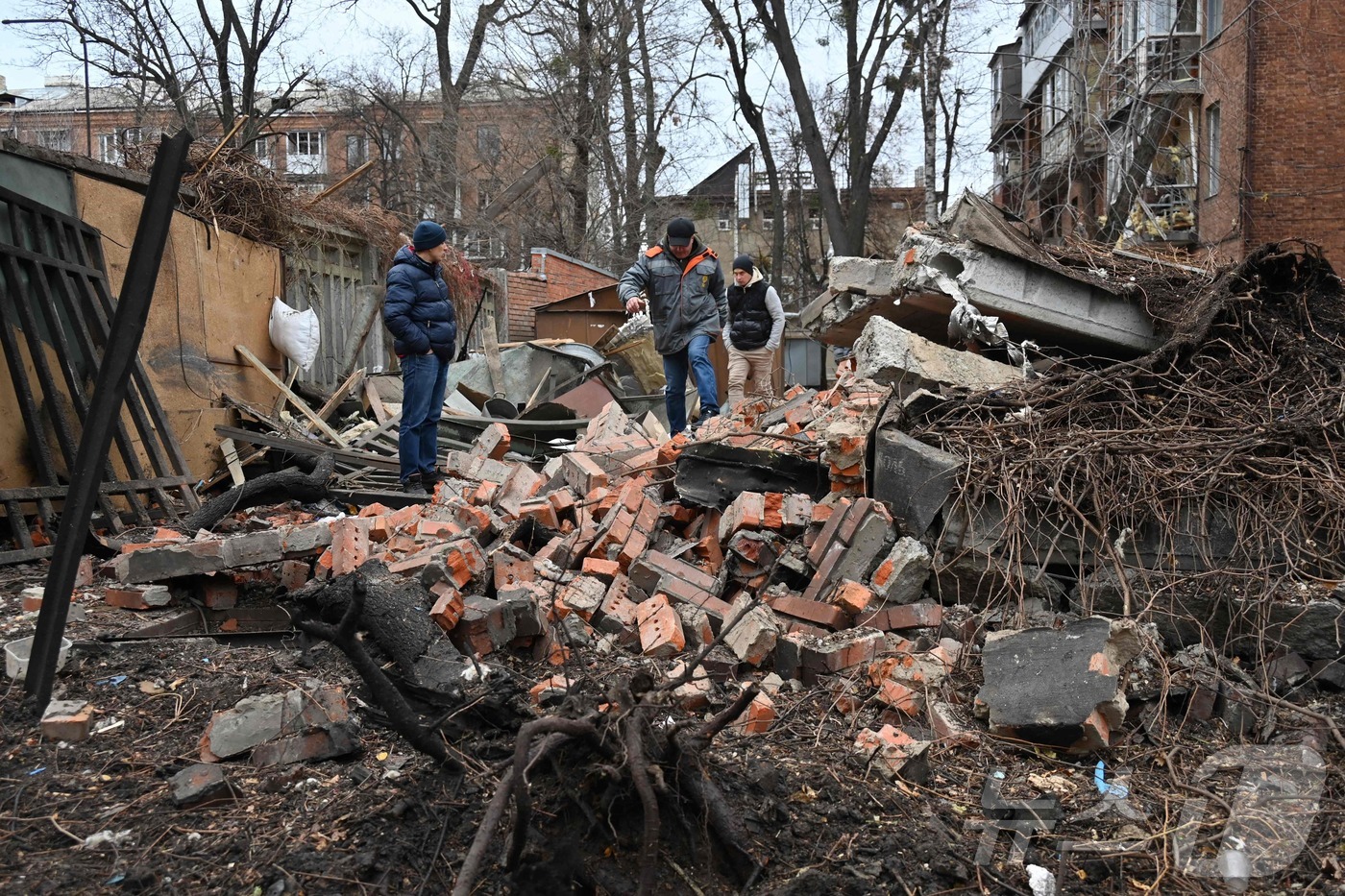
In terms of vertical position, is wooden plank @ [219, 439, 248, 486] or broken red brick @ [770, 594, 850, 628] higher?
wooden plank @ [219, 439, 248, 486]

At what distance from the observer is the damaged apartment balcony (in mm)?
6891

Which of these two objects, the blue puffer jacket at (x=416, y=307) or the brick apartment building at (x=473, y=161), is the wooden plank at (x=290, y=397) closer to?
the blue puffer jacket at (x=416, y=307)

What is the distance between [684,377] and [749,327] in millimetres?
856

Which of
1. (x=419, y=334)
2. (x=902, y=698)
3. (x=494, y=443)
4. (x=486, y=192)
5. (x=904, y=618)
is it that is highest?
(x=486, y=192)

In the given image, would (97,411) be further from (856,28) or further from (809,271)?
(809,271)

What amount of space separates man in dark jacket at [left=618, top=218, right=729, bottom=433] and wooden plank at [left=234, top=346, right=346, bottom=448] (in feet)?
10.6

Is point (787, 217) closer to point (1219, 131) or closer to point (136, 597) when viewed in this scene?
point (1219, 131)

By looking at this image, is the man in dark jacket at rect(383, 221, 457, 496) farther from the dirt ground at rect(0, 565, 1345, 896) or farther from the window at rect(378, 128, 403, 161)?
the window at rect(378, 128, 403, 161)

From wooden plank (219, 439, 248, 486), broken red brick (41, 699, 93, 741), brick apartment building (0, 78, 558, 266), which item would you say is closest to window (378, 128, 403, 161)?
brick apartment building (0, 78, 558, 266)

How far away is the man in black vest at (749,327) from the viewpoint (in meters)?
8.54

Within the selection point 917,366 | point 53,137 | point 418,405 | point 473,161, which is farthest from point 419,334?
point 53,137

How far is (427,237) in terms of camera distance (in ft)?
23.4

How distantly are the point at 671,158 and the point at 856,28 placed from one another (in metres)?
7.94

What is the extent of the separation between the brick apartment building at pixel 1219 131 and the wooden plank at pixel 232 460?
11817mm
